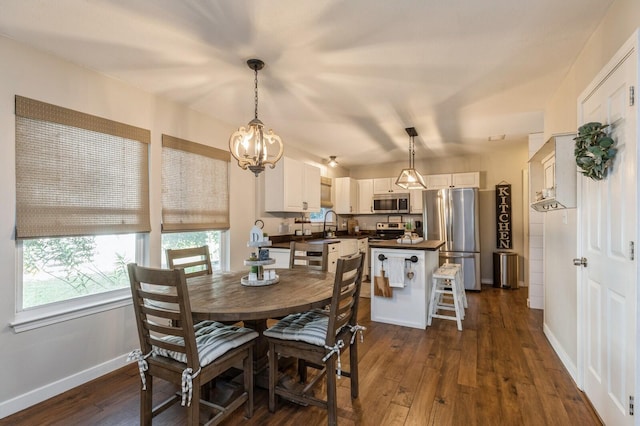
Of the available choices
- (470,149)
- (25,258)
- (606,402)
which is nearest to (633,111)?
(606,402)

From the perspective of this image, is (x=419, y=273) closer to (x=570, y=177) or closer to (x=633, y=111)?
(x=570, y=177)

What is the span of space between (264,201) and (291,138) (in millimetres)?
1036

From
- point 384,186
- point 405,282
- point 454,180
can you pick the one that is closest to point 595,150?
point 405,282

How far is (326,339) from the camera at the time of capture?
1.80m

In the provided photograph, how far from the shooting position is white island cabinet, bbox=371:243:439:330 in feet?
11.4

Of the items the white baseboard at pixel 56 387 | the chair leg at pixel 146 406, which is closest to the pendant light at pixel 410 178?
the chair leg at pixel 146 406

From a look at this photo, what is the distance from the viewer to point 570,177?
222 cm

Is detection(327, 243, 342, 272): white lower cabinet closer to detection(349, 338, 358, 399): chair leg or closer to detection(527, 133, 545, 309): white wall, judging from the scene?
detection(349, 338, 358, 399): chair leg

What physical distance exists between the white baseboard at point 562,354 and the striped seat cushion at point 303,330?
1.95 m

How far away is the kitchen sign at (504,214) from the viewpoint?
549 centimetres

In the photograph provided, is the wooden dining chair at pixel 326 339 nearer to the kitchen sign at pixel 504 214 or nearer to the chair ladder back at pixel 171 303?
the chair ladder back at pixel 171 303

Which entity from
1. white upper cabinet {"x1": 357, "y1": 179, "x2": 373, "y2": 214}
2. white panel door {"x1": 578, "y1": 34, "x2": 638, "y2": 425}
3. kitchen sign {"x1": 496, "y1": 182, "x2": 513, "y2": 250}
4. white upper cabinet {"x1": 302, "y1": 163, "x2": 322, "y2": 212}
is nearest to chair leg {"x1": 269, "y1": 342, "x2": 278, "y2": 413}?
white panel door {"x1": 578, "y1": 34, "x2": 638, "y2": 425}

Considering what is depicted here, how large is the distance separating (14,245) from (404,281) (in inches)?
132

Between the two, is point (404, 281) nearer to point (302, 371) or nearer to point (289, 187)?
point (302, 371)
